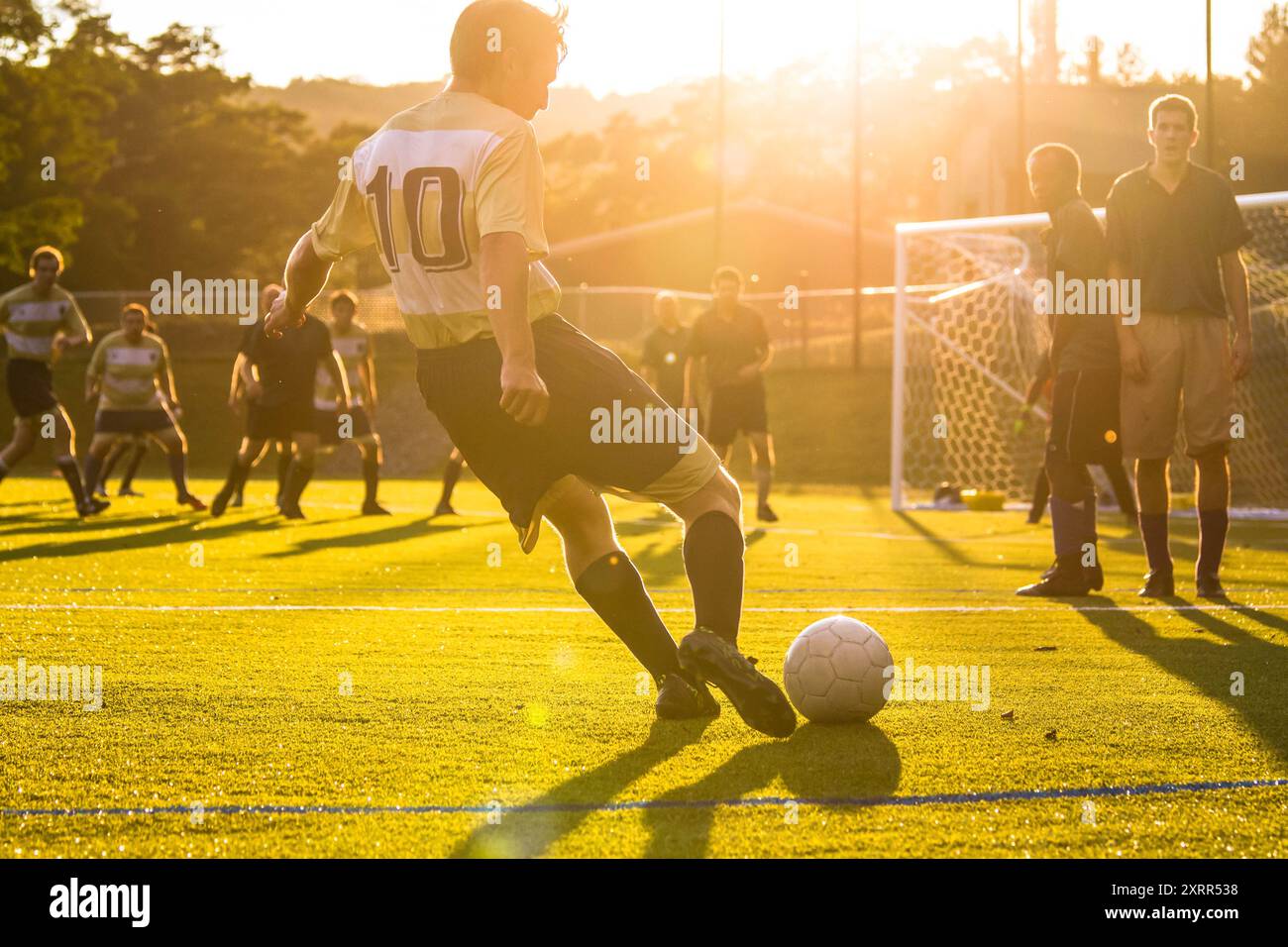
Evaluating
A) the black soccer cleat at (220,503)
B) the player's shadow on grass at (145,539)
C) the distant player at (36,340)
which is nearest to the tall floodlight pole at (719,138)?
the black soccer cleat at (220,503)

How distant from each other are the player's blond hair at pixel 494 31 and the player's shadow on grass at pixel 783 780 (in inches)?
77.2

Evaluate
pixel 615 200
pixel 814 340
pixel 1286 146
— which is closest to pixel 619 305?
pixel 814 340

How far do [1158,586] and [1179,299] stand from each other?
1426 mm

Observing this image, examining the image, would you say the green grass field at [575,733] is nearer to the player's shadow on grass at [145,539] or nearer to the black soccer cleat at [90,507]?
the player's shadow on grass at [145,539]

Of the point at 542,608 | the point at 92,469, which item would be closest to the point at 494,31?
the point at 542,608

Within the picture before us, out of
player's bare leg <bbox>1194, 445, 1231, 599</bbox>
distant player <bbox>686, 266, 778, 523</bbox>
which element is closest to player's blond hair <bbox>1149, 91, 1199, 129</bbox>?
player's bare leg <bbox>1194, 445, 1231, 599</bbox>

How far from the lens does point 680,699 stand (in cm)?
452

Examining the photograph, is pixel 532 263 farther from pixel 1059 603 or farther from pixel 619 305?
pixel 619 305

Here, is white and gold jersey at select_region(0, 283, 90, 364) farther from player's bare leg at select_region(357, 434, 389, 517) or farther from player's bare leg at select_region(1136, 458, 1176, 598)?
player's bare leg at select_region(1136, 458, 1176, 598)

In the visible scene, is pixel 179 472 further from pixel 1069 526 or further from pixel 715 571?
pixel 715 571

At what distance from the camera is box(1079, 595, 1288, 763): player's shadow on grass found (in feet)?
15.1

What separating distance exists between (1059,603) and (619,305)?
28.4 metres

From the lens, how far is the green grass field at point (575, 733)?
327 centimetres
